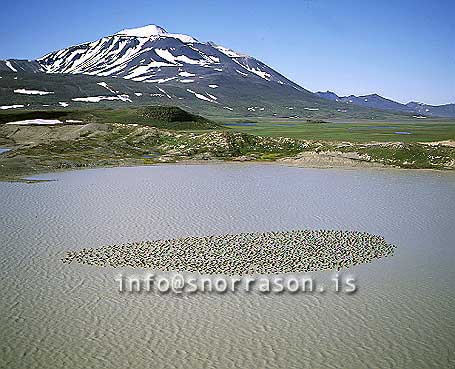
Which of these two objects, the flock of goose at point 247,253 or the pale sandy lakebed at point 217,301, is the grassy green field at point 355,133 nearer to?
the pale sandy lakebed at point 217,301

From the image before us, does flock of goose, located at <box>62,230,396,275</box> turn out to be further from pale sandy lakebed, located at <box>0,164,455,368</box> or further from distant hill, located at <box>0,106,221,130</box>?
distant hill, located at <box>0,106,221,130</box>

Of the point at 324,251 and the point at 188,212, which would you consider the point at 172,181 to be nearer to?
the point at 188,212

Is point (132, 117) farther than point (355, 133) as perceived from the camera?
Yes

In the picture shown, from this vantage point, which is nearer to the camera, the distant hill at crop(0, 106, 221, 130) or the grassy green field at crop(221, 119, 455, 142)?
the grassy green field at crop(221, 119, 455, 142)

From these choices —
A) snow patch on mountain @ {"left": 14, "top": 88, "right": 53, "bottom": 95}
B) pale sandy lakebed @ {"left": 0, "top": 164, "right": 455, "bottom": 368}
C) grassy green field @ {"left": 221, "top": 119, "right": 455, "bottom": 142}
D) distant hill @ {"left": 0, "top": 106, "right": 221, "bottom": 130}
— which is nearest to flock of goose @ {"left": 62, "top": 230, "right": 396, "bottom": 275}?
pale sandy lakebed @ {"left": 0, "top": 164, "right": 455, "bottom": 368}

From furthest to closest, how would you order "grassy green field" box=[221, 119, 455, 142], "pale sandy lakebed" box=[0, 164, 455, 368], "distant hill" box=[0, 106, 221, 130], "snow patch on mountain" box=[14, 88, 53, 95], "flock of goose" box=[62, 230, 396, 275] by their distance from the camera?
"snow patch on mountain" box=[14, 88, 53, 95]
"distant hill" box=[0, 106, 221, 130]
"grassy green field" box=[221, 119, 455, 142]
"flock of goose" box=[62, 230, 396, 275]
"pale sandy lakebed" box=[0, 164, 455, 368]

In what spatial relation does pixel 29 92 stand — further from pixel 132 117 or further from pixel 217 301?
pixel 217 301

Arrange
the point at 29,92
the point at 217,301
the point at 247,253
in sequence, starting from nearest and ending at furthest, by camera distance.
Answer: the point at 217,301, the point at 247,253, the point at 29,92

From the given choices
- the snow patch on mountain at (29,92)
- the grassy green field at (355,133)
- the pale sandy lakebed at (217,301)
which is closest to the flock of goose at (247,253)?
the pale sandy lakebed at (217,301)

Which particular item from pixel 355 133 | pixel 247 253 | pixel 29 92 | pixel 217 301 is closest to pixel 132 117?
pixel 355 133
